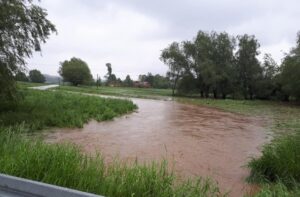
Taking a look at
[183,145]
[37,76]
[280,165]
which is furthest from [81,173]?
[37,76]

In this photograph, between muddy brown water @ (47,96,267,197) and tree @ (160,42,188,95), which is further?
tree @ (160,42,188,95)

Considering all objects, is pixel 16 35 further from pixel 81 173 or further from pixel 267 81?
pixel 267 81

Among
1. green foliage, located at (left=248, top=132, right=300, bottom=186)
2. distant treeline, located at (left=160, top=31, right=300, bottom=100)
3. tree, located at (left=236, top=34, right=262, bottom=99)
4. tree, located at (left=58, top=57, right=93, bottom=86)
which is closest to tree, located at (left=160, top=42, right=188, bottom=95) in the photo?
distant treeline, located at (left=160, top=31, right=300, bottom=100)

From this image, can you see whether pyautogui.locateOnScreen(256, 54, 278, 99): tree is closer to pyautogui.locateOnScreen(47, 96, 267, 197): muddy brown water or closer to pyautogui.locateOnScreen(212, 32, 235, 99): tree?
pyautogui.locateOnScreen(212, 32, 235, 99): tree

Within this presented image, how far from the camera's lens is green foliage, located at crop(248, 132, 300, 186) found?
6.95 m

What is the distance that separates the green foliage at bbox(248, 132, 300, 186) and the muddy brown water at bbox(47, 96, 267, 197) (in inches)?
13.1

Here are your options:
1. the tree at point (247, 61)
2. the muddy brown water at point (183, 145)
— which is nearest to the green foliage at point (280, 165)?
the muddy brown water at point (183, 145)

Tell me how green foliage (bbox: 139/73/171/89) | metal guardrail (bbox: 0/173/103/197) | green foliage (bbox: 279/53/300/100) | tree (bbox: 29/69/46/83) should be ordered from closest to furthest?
metal guardrail (bbox: 0/173/103/197), green foliage (bbox: 279/53/300/100), tree (bbox: 29/69/46/83), green foliage (bbox: 139/73/171/89)

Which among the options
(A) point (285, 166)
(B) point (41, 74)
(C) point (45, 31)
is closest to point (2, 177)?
(A) point (285, 166)

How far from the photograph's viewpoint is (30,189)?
313cm

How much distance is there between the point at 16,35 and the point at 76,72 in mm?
65558

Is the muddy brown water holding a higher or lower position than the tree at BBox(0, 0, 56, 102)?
lower

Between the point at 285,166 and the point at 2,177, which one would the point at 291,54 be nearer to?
the point at 285,166

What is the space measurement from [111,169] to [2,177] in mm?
2305
